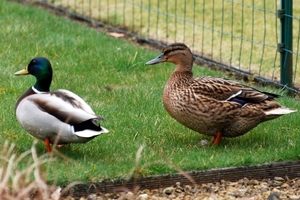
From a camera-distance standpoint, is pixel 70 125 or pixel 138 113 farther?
pixel 138 113

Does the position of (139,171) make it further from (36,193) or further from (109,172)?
(36,193)

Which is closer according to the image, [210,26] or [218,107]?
[218,107]

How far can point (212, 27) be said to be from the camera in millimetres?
10086

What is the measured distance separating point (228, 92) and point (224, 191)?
3.25 ft

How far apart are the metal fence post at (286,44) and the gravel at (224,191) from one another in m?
2.55

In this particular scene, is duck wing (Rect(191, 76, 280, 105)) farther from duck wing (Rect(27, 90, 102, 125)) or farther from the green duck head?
the green duck head

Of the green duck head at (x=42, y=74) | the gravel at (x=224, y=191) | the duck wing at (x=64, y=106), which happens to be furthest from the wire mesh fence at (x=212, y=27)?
the duck wing at (x=64, y=106)

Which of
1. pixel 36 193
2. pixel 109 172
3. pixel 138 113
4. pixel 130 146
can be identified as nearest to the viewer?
pixel 36 193

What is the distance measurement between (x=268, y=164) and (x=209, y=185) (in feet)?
1.61

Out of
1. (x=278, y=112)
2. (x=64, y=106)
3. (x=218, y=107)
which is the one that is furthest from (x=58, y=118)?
(x=278, y=112)

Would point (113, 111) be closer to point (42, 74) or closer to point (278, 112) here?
point (42, 74)

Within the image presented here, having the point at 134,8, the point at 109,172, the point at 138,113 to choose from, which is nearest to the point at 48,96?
the point at 109,172

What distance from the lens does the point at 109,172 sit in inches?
227

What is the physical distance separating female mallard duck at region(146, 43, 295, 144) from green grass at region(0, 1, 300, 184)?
174 millimetres
